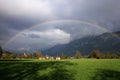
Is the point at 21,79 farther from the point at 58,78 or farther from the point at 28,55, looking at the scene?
the point at 28,55

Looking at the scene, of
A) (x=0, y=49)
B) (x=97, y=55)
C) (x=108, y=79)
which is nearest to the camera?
(x=108, y=79)

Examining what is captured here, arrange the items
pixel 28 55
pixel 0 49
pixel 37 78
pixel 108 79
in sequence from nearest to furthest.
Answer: pixel 108 79, pixel 37 78, pixel 0 49, pixel 28 55

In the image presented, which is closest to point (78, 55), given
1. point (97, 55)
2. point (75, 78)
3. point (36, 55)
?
point (97, 55)

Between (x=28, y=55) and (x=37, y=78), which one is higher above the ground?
(x=28, y=55)

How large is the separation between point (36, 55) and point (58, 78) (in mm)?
170021

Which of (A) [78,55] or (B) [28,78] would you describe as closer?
(B) [28,78]

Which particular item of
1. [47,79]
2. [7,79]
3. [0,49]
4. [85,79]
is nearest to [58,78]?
[47,79]

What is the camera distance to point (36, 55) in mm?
190875

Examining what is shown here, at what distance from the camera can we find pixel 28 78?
23.1 m

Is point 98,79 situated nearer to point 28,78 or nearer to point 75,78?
point 75,78

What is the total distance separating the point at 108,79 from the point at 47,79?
281 inches

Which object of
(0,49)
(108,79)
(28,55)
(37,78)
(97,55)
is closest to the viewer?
(108,79)

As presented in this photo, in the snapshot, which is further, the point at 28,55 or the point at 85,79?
the point at 28,55

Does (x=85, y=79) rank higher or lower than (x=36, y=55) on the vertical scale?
lower
